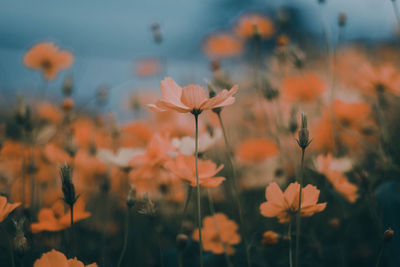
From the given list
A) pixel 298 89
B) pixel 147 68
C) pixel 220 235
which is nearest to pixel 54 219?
pixel 220 235

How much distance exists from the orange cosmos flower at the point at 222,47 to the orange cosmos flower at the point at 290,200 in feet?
5.90

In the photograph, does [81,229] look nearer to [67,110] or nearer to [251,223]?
[67,110]

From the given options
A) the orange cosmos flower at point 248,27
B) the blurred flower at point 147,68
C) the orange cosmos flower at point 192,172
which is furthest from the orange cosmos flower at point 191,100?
the blurred flower at point 147,68

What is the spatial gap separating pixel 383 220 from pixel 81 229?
904mm

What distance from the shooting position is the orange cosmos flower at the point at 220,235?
2.46 ft

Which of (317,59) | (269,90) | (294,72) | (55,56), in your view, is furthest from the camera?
(317,59)

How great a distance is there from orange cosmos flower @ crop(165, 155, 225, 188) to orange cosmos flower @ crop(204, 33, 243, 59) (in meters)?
1.74

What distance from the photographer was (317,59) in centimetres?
365

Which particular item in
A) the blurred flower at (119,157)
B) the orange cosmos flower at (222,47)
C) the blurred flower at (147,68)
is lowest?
the blurred flower at (119,157)

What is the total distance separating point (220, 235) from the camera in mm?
767

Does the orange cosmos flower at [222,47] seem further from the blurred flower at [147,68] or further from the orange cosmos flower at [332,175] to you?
the orange cosmos flower at [332,175]

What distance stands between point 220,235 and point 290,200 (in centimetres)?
25

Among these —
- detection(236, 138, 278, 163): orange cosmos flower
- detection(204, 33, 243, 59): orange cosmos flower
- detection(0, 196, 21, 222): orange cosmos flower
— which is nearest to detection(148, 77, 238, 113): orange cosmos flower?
detection(0, 196, 21, 222): orange cosmos flower

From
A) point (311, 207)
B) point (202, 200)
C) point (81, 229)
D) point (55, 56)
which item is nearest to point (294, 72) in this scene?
point (202, 200)
